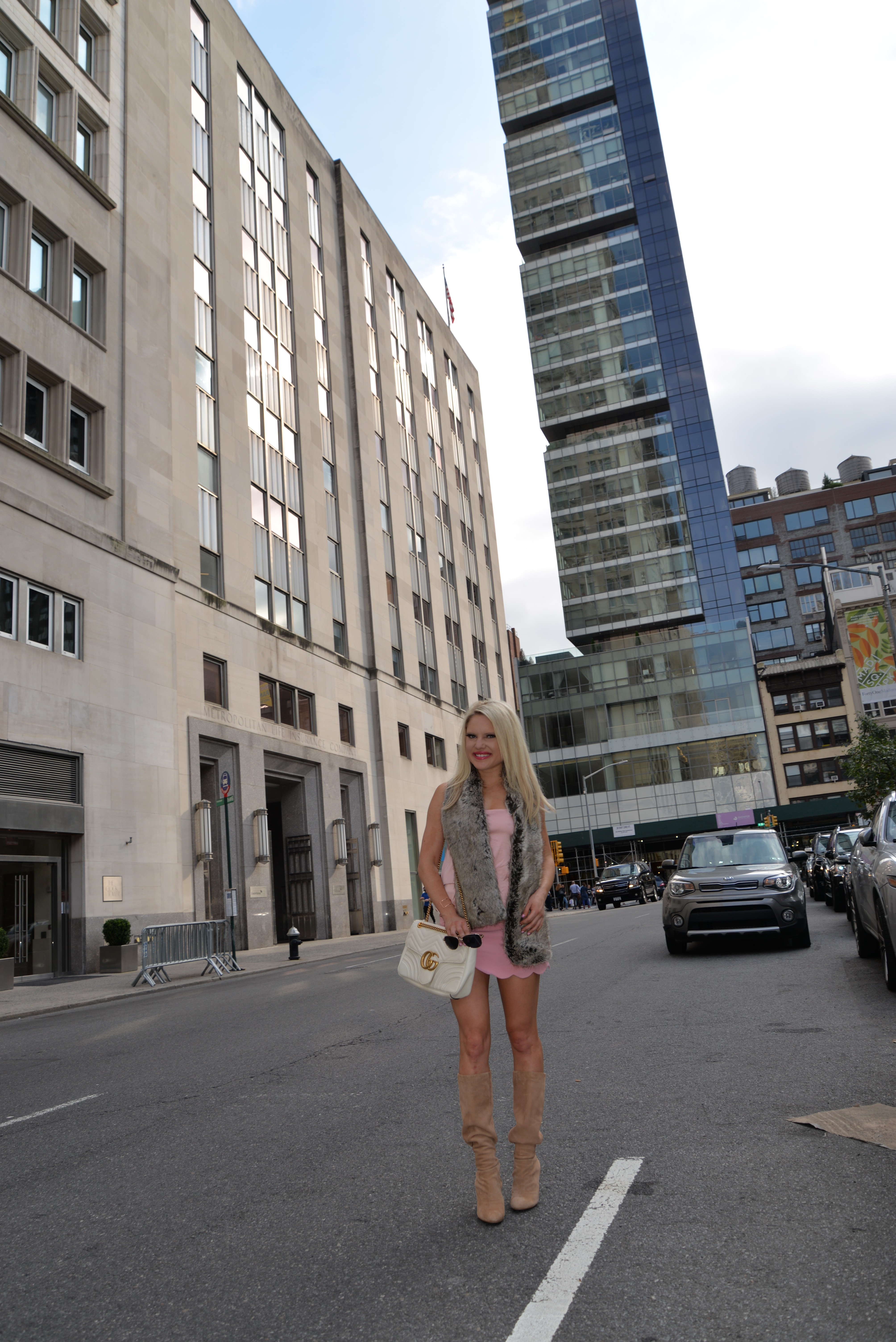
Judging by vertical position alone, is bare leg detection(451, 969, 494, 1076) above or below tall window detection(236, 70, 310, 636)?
below

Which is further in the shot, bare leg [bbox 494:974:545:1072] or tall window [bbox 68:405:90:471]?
tall window [bbox 68:405:90:471]

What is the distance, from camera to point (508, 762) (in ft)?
13.1

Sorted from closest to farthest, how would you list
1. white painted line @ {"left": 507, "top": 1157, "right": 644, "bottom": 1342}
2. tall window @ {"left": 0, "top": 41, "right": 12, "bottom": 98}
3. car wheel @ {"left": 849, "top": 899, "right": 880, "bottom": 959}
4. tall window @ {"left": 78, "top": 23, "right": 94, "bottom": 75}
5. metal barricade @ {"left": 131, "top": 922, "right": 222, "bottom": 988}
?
white painted line @ {"left": 507, "top": 1157, "right": 644, "bottom": 1342}
car wheel @ {"left": 849, "top": 899, "right": 880, "bottom": 959}
metal barricade @ {"left": 131, "top": 922, "right": 222, "bottom": 988}
tall window @ {"left": 0, "top": 41, "right": 12, "bottom": 98}
tall window @ {"left": 78, "top": 23, "right": 94, "bottom": 75}

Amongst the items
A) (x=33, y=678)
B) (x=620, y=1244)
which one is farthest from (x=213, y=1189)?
(x=33, y=678)

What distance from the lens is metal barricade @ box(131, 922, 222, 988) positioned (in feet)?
58.1

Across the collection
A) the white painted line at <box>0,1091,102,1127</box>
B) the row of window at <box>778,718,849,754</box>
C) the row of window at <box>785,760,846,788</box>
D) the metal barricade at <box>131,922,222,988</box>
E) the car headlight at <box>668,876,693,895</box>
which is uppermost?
the row of window at <box>778,718,849,754</box>

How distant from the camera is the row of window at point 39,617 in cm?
2048

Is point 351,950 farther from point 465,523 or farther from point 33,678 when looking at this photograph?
point 465,523

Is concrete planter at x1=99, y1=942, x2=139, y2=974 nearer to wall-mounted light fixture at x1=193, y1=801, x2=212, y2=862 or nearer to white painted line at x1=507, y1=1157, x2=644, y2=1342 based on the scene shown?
wall-mounted light fixture at x1=193, y1=801, x2=212, y2=862

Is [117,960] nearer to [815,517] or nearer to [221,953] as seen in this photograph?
[221,953]

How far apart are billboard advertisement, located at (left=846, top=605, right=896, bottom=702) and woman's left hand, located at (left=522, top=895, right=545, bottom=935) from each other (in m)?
75.2

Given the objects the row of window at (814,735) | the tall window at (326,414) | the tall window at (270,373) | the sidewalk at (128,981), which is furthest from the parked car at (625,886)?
the row of window at (814,735)

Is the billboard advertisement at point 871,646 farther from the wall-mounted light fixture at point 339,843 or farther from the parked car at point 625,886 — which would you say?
the wall-mounted light fixture at point 339,843

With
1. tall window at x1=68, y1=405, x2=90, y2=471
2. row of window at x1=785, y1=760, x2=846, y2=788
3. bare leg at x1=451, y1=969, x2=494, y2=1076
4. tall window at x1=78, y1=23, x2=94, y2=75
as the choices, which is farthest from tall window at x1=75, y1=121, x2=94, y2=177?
row of window at x1=785, y1=760, x2=846, y2=788
